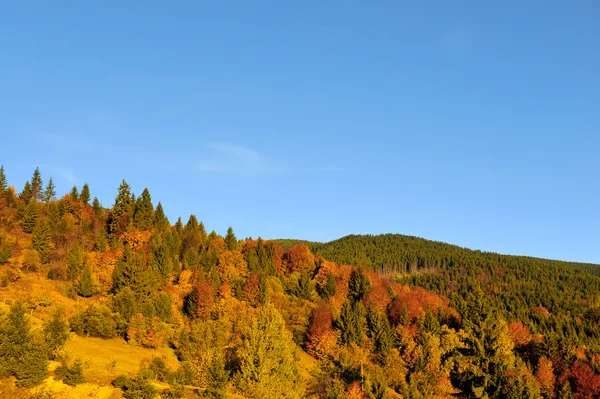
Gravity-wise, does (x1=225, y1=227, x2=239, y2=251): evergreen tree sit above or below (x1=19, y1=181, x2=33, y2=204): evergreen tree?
below

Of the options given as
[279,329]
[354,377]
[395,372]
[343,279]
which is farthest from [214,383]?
[343,279]

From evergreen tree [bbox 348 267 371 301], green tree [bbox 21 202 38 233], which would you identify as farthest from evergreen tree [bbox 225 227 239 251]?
green tree [bbox 21 202 38 233]

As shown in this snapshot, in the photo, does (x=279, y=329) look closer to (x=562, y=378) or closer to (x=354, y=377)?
(x=354, y=377)

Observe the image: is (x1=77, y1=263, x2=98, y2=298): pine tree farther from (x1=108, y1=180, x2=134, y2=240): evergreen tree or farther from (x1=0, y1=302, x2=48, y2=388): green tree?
(x1=0, y1=302, x2=48, y2=388): green tree

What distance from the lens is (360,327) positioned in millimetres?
106562

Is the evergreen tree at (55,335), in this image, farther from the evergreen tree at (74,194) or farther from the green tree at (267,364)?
the evergreen tree at (74,194)

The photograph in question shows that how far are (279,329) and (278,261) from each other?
8971 centimetres

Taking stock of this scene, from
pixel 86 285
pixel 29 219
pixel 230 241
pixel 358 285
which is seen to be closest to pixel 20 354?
pixel 86 285

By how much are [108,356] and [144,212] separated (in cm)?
7861

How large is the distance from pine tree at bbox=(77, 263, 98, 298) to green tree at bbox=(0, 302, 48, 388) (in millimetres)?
52641

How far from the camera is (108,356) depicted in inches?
2603

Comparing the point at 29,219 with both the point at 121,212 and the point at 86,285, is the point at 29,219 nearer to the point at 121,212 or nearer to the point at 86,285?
the point at 121,212

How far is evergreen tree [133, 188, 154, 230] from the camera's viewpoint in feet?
444

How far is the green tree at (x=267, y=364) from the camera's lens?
53.6m
